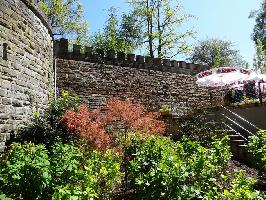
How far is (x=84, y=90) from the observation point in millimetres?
13203

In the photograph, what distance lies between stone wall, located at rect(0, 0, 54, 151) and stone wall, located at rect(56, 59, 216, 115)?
A: 2.63 meters

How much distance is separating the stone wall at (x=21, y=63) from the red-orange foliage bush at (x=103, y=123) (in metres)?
1.10

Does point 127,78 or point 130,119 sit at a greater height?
point 127,78

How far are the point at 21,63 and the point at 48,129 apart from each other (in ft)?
5.84

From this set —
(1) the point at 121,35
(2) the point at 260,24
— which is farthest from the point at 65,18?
(2) the point at 260,24

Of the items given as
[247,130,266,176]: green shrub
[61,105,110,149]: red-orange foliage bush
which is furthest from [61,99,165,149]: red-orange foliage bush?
[247,130,266,176]: green shrub

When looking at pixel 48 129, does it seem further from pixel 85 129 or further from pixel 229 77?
pixel 229 77

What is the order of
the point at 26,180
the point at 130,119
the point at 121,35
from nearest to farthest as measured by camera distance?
the point at 26,180 < the point at 130,119 < the point at 121,35

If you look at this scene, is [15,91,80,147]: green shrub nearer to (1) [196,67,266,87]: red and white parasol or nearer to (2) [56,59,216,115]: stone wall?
(2) [56,59,216,115]: stone wall

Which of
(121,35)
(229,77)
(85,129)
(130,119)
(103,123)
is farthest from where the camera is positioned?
(121,35)

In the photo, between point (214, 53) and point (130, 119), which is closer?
point (130, 119)

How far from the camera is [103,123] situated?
10.7m

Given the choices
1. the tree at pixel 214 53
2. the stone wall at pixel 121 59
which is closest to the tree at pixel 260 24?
the tree at pixel 214 53

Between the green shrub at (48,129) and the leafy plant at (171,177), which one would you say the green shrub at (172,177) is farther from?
the green shrub at (48,129)
